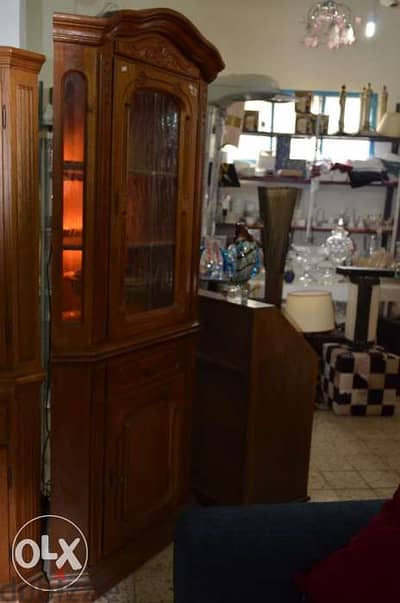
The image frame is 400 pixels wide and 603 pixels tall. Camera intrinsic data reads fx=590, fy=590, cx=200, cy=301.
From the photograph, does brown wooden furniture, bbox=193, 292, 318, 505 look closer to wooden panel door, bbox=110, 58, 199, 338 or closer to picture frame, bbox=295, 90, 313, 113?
wooden panel door, bbox=110, 58, 199, 338

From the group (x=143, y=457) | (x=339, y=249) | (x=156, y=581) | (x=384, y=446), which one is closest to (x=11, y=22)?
(x=143, y=457)

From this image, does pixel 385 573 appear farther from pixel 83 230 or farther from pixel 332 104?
pixel 332 104

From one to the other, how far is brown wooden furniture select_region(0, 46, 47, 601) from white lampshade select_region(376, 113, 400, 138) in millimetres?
4881


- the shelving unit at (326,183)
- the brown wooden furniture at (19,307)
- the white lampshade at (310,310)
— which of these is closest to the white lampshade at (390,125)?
the shelving unit at (326,183)

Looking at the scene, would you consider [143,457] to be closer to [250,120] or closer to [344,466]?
[344,466]

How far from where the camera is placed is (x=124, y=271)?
6.75 ft

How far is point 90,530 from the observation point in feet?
6.81

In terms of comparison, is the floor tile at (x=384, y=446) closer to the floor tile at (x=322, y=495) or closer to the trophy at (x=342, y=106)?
the floor tile at (x=322, y=495)

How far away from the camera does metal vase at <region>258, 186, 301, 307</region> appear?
269 cm

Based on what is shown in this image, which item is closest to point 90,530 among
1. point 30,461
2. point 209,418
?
point 30,461

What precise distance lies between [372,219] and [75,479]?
16.0 ft

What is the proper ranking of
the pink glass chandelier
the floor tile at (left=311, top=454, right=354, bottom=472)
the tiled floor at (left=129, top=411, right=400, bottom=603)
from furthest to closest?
1. the pink glass chandelier
2. the floor tile at (left=311, top=454, right=354, bottom=472)
3. the tiled floor at (left=129, top=411, right=400, bottom=603)

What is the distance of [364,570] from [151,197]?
1.48 m

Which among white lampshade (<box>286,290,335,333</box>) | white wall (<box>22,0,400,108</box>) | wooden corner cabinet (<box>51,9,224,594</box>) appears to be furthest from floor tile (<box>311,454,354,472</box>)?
white wall (<box>22,0,400,108</box>)
